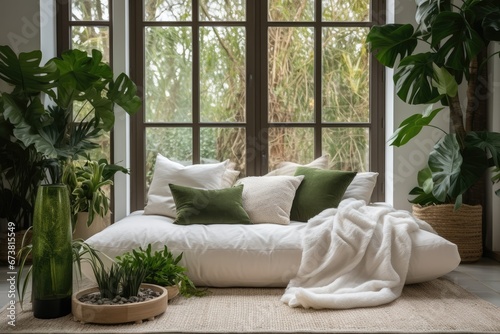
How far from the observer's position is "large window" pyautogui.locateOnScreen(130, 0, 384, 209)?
16.9 ft

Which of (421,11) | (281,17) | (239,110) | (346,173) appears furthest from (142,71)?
(421,11)

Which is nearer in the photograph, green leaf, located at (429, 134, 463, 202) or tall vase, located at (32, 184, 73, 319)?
tall vase, located at (32, 184, 73, 319)

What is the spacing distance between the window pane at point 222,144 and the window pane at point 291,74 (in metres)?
0.31

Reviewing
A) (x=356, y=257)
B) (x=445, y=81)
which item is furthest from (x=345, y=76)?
(x=356, y=257)

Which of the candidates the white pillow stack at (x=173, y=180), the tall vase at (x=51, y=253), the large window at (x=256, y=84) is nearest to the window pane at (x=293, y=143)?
the large window at (x=256, y=84)

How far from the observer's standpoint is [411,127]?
4594 millimetres

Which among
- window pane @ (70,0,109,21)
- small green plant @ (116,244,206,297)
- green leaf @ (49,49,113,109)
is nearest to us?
small green plant @ (116,244,206,297)

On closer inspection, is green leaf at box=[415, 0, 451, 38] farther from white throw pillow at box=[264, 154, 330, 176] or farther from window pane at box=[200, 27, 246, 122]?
window pane at box=[200, 27, 246, 122]

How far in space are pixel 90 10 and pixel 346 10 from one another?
207cm

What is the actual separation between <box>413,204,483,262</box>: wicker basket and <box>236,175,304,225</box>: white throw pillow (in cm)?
103

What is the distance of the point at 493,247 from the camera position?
16.1 feet

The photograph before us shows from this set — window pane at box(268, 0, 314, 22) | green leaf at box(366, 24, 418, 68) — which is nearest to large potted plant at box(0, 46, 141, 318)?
window pane at box(268, 0, 314, 22)

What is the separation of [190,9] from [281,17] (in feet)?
2.43

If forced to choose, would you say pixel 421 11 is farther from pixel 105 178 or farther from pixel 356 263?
pixel 105 178
